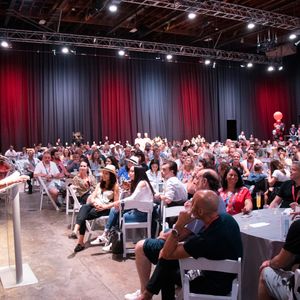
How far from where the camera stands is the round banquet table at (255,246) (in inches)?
112

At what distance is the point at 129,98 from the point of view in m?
18.7

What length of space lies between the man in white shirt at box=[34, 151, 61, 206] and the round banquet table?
5.16m

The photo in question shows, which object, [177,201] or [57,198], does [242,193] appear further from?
[57,198]

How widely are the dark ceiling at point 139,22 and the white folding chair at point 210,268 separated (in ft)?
31.9

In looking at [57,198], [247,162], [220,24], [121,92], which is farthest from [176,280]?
[121,92]

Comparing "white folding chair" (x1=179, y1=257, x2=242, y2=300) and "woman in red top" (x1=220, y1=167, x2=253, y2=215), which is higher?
"woman in red top" (x1=220, y1=167, x2=253, y2=215)

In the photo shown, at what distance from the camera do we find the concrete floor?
142 inches

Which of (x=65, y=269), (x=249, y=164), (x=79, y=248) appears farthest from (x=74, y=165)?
(x=65, y=269)

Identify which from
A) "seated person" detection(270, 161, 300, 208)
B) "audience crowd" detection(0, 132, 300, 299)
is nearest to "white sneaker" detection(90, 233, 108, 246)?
"audience crowd" detection(0, 132, 300, 299)

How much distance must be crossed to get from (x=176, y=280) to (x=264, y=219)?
1.10 metres

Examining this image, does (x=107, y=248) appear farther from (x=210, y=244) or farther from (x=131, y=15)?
(x=131, y=15)

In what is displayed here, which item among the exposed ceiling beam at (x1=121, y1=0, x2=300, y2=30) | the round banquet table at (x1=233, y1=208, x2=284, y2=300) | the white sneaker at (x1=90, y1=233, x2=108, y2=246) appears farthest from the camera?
the exposed ceiling beam at (x1=121, y1=0, x2=300, y2=30)

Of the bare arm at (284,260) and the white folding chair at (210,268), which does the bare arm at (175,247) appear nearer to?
the white folding chair at (210,268)

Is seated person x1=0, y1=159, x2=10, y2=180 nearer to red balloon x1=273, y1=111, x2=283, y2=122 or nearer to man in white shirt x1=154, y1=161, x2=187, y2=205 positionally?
man in white shirt x1=154, y1=161, x2=187, y2=205
